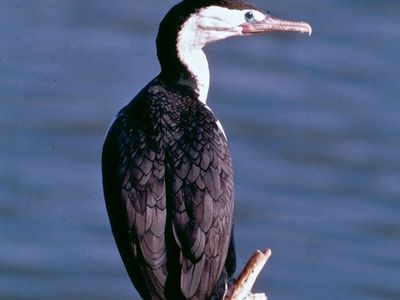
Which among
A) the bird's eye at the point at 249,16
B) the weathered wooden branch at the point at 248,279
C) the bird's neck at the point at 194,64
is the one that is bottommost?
the weathered wooden branch at the point at 248,279

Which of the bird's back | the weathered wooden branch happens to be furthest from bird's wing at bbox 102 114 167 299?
the weathered wooden branch

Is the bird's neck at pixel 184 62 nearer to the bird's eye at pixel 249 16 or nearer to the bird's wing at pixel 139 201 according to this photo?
the bird's eye at pixel 249 16

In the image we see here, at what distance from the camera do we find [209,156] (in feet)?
28.2

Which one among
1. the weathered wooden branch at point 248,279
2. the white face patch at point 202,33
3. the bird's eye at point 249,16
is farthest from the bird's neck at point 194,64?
the weathered wooden branch at point 248,279

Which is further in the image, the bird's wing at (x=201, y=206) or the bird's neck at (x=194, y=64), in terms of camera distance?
the bird's neck at (x=194, y=64)

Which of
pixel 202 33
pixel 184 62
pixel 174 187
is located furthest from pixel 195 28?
pixel 174 187

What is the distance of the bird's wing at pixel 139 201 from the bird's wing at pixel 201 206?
0.31 feet

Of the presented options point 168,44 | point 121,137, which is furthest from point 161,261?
point 168,44

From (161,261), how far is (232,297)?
0.48m

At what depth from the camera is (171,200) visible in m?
8.35

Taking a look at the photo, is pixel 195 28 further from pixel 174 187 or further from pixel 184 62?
pixel 174 187

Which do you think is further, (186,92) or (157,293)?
(186,92)

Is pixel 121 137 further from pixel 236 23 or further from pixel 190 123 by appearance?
pixel 236 23

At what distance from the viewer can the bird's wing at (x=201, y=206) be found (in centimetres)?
827
